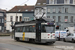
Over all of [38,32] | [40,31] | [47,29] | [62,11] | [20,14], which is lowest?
[20,14]

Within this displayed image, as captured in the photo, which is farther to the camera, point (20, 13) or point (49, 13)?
point (20, 13)

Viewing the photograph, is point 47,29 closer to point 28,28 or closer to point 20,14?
point 28,28

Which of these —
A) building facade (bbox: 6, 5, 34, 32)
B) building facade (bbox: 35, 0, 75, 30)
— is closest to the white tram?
building facade (bbox: 35, 0, 75, 30)

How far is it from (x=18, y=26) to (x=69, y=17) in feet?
101

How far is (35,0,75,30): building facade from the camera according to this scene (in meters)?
52.4

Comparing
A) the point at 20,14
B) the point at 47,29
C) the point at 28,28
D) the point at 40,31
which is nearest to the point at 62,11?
the point at 20,14

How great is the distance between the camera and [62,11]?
2100 inches

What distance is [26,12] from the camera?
6069 centimetres

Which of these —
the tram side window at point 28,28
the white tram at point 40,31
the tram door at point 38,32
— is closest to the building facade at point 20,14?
the tram side window at point 28,28

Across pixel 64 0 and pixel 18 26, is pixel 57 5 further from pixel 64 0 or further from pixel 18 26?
pixel 18 26

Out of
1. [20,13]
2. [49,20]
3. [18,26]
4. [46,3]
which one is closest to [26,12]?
[20,13]

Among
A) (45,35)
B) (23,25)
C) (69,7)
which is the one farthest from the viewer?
(69,7)

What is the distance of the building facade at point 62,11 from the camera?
52.4 metres

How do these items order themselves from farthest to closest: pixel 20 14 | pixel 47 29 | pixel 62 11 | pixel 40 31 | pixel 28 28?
pixel 20 14
pixel 62 11
pixel 28 28
pixel 40 31
pixel 47 29
